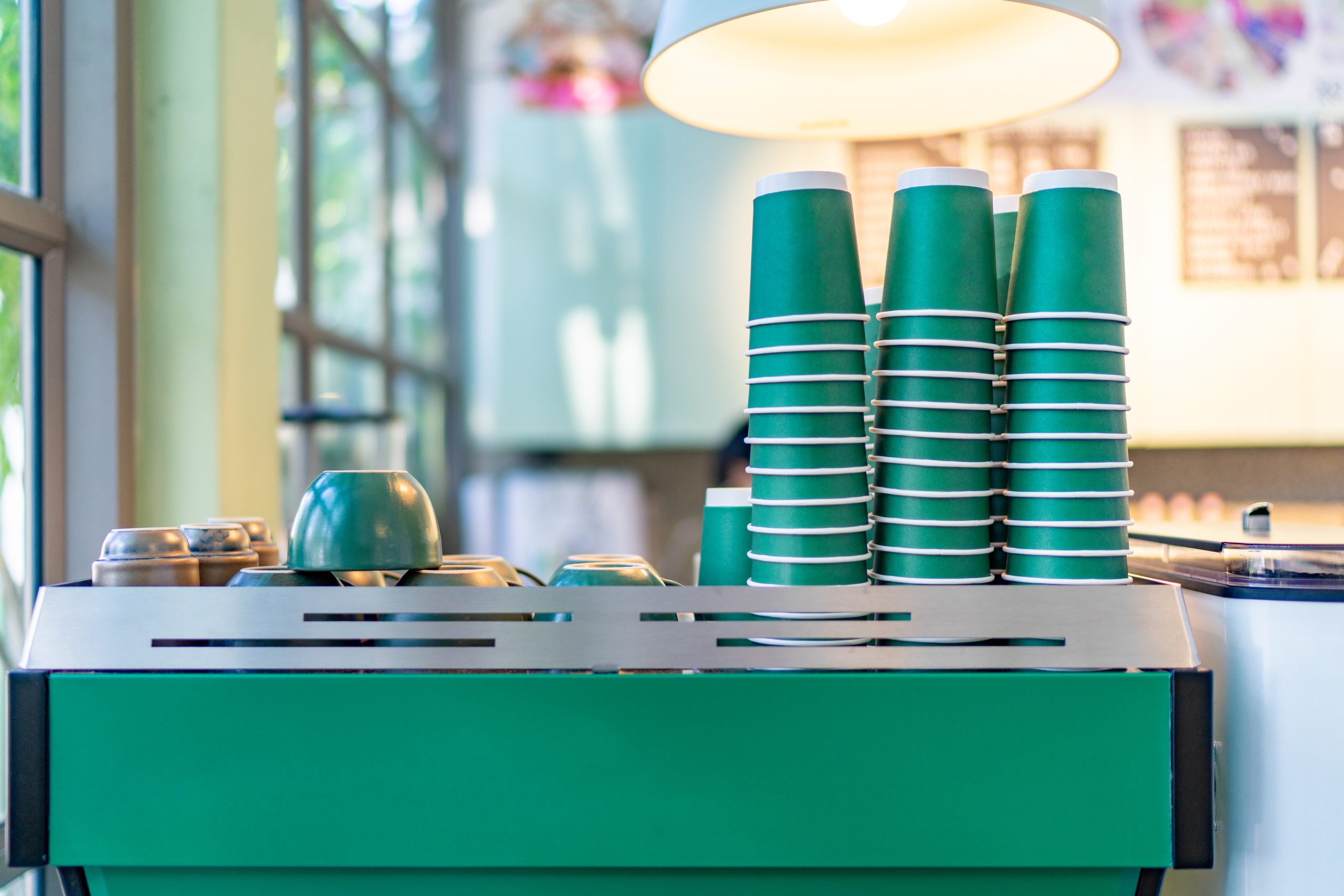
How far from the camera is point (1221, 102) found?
2.85 metres

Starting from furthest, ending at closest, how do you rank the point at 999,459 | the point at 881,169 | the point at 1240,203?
the point at 881,169, the point at 1240,203, the point at 999,459

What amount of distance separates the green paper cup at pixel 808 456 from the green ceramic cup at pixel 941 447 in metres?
0.03

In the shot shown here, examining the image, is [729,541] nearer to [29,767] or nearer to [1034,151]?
→ [29,767]

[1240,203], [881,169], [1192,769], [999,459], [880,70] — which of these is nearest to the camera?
[1192,769]

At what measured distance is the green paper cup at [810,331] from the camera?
2.18 feet

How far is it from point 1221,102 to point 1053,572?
2.73 meters

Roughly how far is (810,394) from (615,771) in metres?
0.26

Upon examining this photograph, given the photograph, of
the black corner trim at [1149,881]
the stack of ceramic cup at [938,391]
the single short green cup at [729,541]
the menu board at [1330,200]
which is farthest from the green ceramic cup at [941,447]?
the menu board at [1330,200]

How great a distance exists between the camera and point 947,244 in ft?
2.20

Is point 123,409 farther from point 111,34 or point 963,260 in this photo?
point 963,260

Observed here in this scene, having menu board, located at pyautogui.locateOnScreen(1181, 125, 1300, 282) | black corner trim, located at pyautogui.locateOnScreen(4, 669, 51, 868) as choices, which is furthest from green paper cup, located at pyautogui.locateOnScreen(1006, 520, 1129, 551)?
menu board, located at pyautogui.locateOnScreen(1181, 125, 1300, 282)

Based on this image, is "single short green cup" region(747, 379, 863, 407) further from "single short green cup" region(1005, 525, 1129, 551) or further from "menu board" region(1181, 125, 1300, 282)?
"menu board" region(1181, 125, 1300, 282)

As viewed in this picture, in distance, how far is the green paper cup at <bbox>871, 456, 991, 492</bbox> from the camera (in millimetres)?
656

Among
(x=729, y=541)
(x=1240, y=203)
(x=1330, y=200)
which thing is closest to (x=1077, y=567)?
(x=729, y=541)
